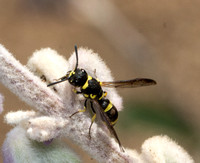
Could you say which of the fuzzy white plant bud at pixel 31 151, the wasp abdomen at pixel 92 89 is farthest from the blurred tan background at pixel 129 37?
the fuzzy white plant bud at pixel 31 151

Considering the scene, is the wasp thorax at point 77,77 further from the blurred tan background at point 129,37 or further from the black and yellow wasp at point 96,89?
the blurred tan background at point 129,37

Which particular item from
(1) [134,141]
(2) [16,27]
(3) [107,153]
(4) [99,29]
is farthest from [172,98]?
(3) [107,153]

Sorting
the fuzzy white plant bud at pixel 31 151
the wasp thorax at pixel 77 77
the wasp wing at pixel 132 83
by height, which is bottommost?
the fuzzy white plant bud at pixel 31 151

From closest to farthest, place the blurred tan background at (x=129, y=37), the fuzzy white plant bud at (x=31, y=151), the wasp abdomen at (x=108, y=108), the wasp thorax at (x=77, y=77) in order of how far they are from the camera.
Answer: the fuzzy white plant bud at (x=31, y=151), the wasp thorax at (x=77, y=77), the wasp abdomen at (x=108, y=108), the blurred tan background at (x=129, y=37)

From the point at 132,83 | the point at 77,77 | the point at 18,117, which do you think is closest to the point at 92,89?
the point at 77,77

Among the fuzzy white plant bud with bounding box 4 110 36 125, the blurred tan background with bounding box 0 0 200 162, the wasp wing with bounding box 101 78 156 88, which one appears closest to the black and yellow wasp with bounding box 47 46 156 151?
the wasp wing with bounding box 101 78 156 88

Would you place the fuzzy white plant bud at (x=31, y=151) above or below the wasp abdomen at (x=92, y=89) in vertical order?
below

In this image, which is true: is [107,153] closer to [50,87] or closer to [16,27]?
[50,87]
